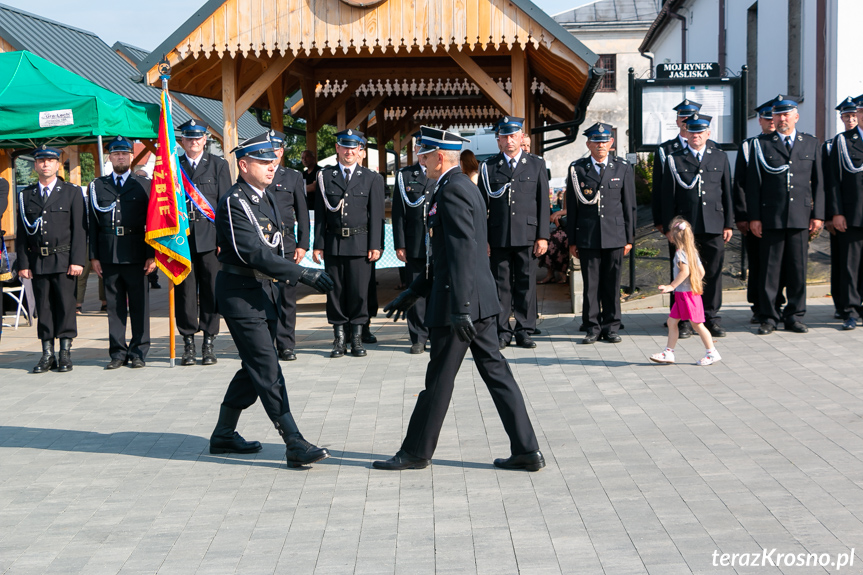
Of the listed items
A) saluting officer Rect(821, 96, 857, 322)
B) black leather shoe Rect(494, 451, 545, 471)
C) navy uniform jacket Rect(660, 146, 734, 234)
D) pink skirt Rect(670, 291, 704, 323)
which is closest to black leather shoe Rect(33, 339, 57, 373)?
black leather shoe Rect(494, 451, 545, 471)

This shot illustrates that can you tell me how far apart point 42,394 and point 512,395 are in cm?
447

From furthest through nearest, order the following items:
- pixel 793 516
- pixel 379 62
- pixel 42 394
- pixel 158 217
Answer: pixel 379 62 < pixel 158 217 < pixel 42 394 < pixel 793 516

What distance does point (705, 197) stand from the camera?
9.74 m

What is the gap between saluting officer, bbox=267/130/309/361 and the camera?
935 cm

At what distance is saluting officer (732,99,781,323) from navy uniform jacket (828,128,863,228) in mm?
717

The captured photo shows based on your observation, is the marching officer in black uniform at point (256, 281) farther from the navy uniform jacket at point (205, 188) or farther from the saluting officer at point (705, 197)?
the saluting officer at point (705, 197)

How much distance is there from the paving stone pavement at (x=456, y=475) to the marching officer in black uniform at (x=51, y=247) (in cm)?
45

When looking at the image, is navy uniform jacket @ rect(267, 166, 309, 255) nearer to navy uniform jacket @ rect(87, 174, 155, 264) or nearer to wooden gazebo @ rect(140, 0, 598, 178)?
navy uniform jacket @ rect(87, 174, 155, 264)

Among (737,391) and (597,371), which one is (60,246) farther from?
(737,391)

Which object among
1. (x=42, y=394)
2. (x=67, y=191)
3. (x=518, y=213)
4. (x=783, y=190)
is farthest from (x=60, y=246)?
(x=783, y=190)

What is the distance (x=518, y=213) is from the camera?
9.58m

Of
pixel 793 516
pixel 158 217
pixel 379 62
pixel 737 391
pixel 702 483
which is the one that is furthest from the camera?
pixel 379 62

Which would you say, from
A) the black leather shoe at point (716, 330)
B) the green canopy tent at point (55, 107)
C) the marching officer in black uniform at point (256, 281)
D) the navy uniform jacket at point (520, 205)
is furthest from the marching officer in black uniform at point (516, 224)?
the green canopy tent at point (55, 107)

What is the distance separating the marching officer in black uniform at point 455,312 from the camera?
17.7ft
